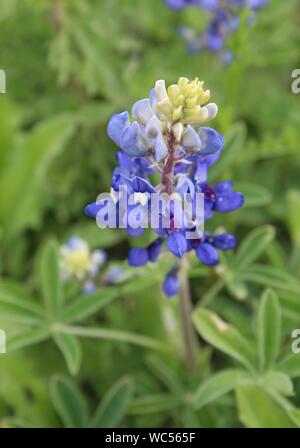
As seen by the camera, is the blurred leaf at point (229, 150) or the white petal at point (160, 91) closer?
the white petal at point (160, 91)

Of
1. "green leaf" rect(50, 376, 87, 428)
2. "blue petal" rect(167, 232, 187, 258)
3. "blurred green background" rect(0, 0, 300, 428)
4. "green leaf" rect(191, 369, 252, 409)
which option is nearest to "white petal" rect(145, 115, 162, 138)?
"blue petal" rect(167, 232, 187, 258)

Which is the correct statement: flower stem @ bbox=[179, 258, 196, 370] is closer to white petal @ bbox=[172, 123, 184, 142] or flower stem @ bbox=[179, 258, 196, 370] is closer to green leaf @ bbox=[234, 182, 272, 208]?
green leaf @ bbox=[234, 182, 272, 208]

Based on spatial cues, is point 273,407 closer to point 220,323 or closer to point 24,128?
point 220,323

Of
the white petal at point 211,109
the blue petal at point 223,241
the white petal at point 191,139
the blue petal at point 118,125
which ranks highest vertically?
the white petal at point 211,109

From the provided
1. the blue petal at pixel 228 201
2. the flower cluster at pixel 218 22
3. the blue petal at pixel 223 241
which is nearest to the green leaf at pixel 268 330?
the blue petal at pixel 223 241

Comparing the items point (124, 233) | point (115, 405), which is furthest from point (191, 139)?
point (124, 233)

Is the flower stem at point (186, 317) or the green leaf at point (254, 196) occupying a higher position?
the green leaf at point (254, 196)

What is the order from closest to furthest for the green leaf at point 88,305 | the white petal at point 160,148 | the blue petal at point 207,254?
the white petal at point 160,148, the blue petal at point 207,254, the green leaf at point 88,305

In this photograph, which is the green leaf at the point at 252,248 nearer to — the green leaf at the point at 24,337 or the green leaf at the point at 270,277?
the green leaf at the point at 270,277
